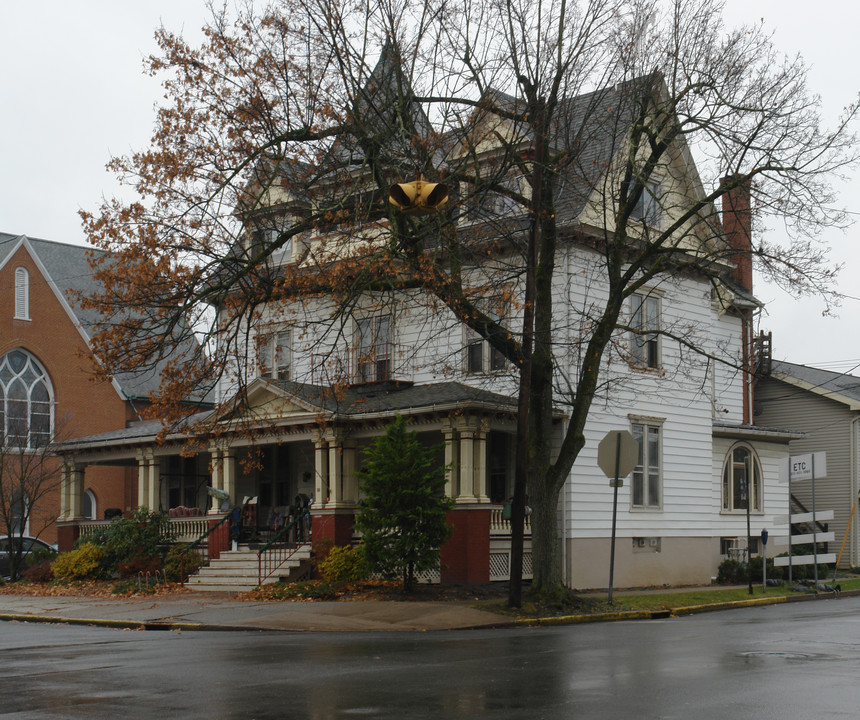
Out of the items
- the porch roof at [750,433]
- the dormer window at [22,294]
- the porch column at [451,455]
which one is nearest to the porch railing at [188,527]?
the porch column at [451,455]

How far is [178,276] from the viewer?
18766 millimetres

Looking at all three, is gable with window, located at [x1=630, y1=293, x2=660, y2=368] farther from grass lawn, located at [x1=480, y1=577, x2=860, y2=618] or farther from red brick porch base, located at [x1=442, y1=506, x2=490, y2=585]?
red brick porch base, located at [x1=442, y1=506, x2=490, y2=585]

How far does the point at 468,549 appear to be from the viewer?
24.3 m

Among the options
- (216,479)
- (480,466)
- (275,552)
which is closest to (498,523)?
(480,466)

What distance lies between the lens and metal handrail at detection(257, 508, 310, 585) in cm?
2575

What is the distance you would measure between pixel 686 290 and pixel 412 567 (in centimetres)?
1227

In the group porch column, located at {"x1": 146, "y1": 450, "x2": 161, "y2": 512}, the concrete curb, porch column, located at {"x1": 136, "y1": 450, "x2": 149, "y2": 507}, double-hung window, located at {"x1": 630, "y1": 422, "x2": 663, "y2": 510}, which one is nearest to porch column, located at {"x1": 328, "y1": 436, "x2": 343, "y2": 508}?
porch column, located at {"x1": 146, "y1": 450, "x2": 161, "y2": 512}

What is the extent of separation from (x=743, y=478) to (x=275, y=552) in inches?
587

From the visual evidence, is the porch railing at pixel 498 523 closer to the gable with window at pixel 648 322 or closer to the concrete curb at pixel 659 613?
Answer: the concrete curb at pixel 659 613

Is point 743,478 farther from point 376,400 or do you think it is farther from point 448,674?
A: point 448,674

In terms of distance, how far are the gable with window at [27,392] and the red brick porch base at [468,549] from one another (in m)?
26.6

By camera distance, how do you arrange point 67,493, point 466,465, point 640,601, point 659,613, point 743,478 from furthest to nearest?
point 67,493, point 743,478, point 466,465, point 640,601, point 659,613

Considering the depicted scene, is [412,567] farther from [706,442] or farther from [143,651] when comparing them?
[706,442]

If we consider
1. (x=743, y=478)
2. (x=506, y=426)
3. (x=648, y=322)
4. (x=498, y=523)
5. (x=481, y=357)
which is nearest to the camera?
(x=506, y=426)
